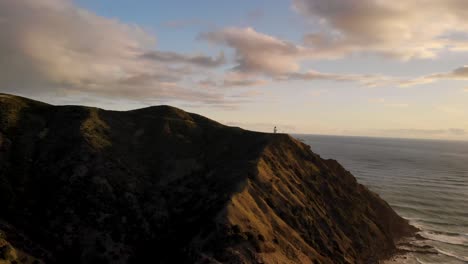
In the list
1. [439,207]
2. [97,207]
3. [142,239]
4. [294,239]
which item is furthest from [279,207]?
[439,207]

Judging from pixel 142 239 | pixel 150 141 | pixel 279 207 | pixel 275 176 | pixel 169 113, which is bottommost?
pixel 142 239

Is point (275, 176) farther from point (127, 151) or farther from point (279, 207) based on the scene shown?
point (127, 151)

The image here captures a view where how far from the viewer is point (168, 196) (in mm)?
A: 79625

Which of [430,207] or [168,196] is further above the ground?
[168,196]

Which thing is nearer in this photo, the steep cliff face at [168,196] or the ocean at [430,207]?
the steep cliff face at [168,196]

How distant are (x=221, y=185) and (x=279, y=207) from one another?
45.1 feet

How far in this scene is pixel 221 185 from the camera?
255ft

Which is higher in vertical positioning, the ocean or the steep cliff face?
the steep cliff face

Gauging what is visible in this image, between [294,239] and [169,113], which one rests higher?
[169,113]

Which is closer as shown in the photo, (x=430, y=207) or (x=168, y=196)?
(x=168, y=196)

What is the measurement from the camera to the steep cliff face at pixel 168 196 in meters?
62.3

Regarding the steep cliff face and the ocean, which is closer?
the steep cliff face

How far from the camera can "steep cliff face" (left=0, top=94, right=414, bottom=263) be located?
2453 inches

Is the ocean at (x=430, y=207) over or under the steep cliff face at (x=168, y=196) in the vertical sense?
under
